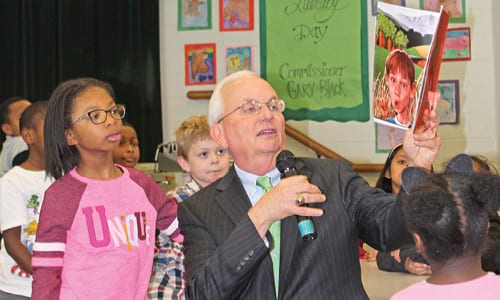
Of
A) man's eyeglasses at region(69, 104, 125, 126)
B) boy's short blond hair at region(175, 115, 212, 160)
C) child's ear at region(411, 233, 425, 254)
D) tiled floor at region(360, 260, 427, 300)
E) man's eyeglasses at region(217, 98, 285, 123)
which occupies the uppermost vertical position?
man's eyeglasses at region(217, 98, 285, 123)

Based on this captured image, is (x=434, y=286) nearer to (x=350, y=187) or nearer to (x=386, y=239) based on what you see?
(x=386, y=239)

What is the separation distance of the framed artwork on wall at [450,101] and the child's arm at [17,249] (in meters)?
3.88

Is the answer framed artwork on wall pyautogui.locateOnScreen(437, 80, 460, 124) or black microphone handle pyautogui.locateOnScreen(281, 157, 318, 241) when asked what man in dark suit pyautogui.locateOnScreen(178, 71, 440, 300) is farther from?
framed artwork on wall pyautogui.locateOnScreen(437, 80, 460, 124)

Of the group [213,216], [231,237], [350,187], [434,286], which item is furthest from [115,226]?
[434,286]

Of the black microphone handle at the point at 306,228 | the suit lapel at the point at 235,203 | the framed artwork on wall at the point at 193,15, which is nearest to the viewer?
the black microphone handle at the point at 306,228

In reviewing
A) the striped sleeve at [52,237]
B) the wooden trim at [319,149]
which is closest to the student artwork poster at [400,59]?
the striped sleeve at [52,237]

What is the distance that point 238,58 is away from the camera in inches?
233

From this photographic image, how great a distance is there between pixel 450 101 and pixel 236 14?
6.38 ft

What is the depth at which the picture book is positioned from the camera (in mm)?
1608

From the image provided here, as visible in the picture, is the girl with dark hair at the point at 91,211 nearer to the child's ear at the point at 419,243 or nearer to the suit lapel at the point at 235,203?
the suit lapel at the point at 235,203

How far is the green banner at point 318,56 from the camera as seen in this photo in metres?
5.71

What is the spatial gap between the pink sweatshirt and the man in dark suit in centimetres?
28

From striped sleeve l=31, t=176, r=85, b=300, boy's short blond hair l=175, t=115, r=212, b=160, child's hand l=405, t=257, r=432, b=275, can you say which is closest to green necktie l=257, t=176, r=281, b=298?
striped sleeve l=31, t=176, r=85, b=300

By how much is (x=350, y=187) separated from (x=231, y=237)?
1.30ft
